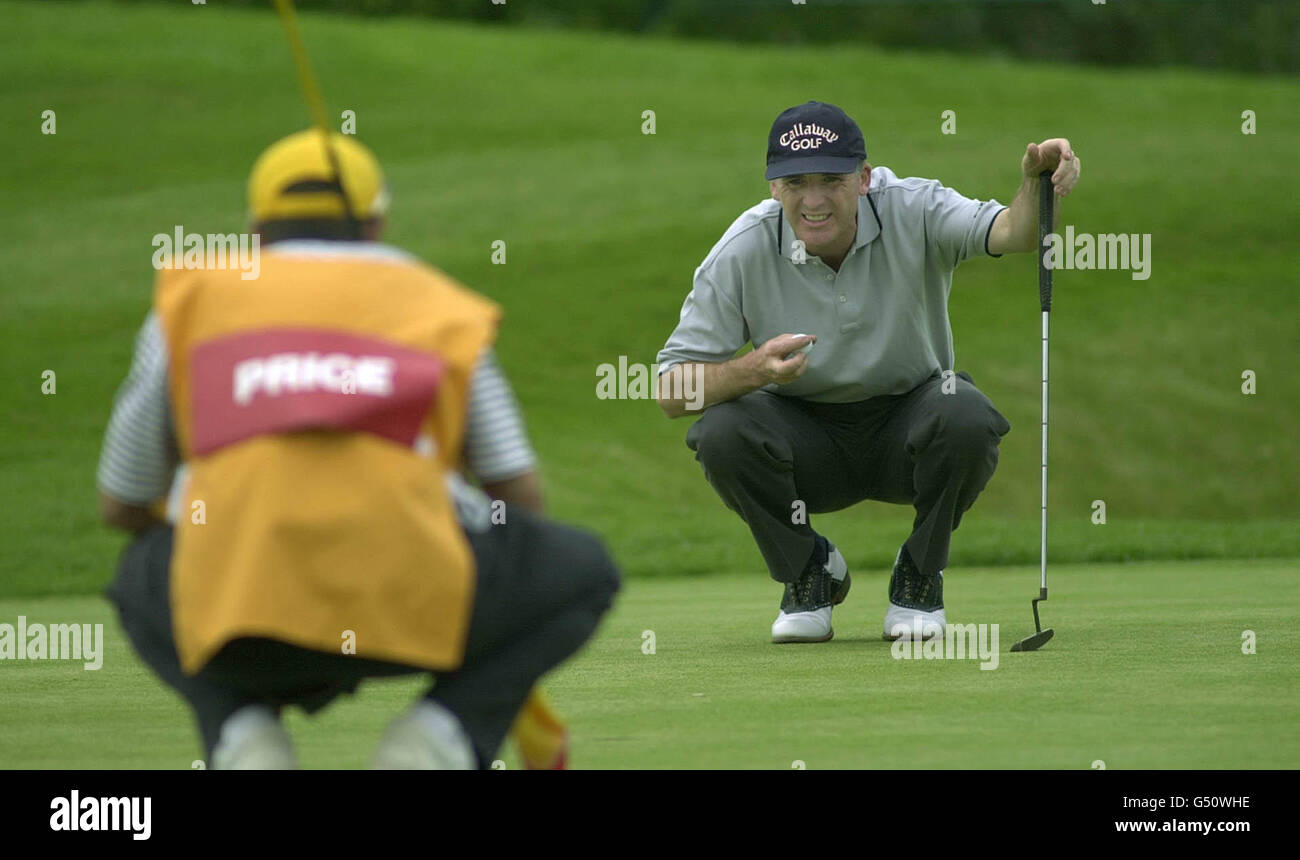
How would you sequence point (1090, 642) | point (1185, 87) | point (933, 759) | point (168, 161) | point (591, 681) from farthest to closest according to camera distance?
point (1185, 87), point (168, 161), point (1090, 642), point (591, 681), point (933, 759)

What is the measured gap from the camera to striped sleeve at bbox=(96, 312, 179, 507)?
3.12m

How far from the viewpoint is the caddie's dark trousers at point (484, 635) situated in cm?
322

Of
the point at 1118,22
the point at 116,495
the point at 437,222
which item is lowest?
the point at 116,495

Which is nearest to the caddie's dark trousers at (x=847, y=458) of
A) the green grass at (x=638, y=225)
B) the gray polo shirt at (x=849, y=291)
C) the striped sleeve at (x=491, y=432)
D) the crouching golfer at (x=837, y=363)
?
the crouching golfer at (x=837, y=363)

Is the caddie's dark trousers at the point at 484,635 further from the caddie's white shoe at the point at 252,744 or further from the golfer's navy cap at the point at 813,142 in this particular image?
the golfer's navy cap at the point at 813,142

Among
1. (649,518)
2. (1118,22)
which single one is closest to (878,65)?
(1118,22)

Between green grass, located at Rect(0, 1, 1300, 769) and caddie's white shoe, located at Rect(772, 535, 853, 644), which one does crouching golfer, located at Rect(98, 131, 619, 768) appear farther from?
caddie's white shoe, located at Rect(772, 535, 853, 644)

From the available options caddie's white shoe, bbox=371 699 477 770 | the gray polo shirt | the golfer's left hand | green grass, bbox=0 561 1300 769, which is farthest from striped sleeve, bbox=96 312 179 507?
the golfer's left hand

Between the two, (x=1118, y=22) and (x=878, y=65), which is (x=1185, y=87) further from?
(x=1118, y=22)

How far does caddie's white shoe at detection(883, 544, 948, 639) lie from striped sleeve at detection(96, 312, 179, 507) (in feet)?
11.1

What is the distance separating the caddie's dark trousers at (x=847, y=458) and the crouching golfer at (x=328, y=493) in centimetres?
305

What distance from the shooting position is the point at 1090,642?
5.89 m
